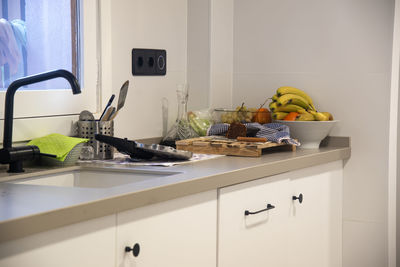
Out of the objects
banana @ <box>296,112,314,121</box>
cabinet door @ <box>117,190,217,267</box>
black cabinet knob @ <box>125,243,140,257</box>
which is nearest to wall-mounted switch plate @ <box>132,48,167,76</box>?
banana @ <box>296,112,314,121</box>

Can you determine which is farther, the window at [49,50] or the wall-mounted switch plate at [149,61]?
the wall-mounted switch plate at [149,61]

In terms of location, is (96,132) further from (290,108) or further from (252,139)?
(290,108)

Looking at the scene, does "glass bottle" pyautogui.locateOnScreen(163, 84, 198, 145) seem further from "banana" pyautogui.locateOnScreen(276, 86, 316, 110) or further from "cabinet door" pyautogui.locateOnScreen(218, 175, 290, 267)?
"cabinet door" pyautogui.locateOnScreen(218, 175, 290, 267)

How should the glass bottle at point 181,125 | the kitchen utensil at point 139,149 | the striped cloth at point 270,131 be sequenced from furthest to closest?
the glass bottle at point 181,125 < the striped cloth at point 270,131 < the kitchen utensil at point 139,149

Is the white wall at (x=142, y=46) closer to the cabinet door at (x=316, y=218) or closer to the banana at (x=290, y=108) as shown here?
the banana at (x=290, y=108)

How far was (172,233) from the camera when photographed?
5.23 feet

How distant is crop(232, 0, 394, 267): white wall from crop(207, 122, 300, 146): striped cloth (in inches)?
13.1

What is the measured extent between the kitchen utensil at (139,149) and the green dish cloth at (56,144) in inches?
4.4

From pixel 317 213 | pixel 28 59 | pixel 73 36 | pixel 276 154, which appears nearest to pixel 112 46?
pixel 73 36

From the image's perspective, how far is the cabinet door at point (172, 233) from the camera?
1.45 metres

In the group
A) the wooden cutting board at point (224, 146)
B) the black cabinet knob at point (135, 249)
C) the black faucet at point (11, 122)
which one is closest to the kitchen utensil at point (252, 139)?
the wooden cutting board at point (224, 146)

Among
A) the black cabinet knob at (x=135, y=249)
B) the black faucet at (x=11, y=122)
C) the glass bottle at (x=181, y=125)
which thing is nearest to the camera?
the black cabinet knob at (x=135, y=249)

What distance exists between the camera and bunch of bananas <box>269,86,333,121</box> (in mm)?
2578

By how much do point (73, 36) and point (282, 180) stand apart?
0.86 metres
